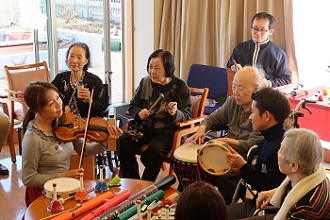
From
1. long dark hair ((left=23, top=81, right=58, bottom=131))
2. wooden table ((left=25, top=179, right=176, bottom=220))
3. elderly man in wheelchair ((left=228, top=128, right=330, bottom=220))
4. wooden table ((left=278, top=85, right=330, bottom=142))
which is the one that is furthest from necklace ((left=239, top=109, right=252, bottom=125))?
long dark hair ((left=23, top=81, right=58, bottom=131))

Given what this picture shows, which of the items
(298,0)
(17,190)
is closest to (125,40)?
(298,0)

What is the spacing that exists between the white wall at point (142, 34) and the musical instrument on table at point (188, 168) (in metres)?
2.59

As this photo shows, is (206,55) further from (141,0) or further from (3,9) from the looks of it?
(3,9)

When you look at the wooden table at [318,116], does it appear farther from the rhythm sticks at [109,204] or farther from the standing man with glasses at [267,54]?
the rhythm sticks at [109,204]

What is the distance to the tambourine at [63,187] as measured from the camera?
2.32 metres

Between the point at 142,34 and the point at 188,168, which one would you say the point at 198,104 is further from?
the point at 142,34

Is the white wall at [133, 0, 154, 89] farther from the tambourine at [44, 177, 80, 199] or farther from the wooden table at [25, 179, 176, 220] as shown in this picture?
the tambourine at [44, 177, 80, 199]

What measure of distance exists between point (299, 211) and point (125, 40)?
403 cm

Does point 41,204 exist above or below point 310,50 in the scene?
below

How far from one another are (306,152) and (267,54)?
230 centimetres

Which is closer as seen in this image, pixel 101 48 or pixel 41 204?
pixel 41 204

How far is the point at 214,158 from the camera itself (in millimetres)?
2705

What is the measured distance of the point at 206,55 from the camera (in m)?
4.90

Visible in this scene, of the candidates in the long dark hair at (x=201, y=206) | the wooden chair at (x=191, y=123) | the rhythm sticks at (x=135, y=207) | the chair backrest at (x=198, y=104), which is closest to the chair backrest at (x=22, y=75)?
the wooden chair at (x=191, y=123)
